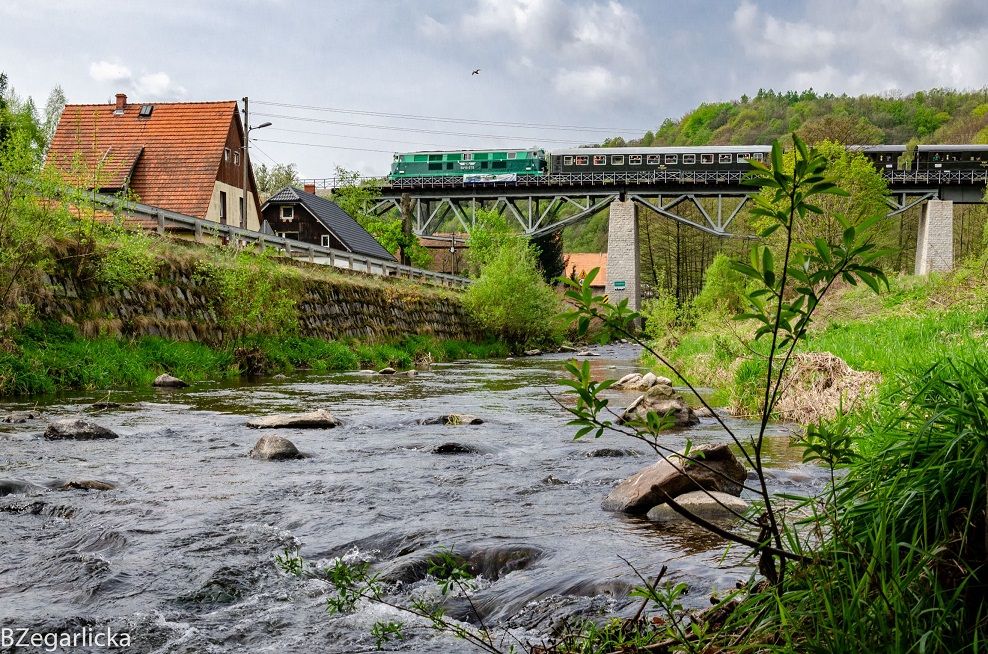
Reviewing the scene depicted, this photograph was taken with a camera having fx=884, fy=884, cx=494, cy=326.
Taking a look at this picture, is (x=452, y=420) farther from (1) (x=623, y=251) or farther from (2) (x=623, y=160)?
(2) (x=623, y=160)

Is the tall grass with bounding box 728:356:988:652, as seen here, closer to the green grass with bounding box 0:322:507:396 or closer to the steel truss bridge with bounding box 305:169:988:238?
the green grass with bounding box 0:322:507:396

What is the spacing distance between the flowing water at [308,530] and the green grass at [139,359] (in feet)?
→ 10.3

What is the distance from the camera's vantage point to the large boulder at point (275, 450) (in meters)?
8.13

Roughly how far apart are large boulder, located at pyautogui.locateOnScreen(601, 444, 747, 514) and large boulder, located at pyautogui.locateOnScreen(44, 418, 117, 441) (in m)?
5.48

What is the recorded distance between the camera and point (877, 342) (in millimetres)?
11945

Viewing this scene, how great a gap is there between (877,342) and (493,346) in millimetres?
23519

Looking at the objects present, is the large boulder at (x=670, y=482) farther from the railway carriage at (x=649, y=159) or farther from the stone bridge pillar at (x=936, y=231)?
the stone bridge pillar at (x=936, y=231)

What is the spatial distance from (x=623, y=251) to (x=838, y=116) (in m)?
31.6

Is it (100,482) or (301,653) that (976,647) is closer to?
(301,653)

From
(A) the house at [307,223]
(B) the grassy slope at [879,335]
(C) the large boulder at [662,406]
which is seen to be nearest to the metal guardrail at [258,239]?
(A) the house at [307,223]

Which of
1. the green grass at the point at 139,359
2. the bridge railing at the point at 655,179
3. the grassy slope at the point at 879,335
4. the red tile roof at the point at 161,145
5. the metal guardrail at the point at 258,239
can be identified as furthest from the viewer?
the bridge railing at the point at 655,179

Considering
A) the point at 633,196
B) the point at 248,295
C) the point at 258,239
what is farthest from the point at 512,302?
the point at 633,196

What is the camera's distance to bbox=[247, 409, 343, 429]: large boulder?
33.8 ft

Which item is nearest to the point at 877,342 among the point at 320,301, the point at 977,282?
the point at 977,282
